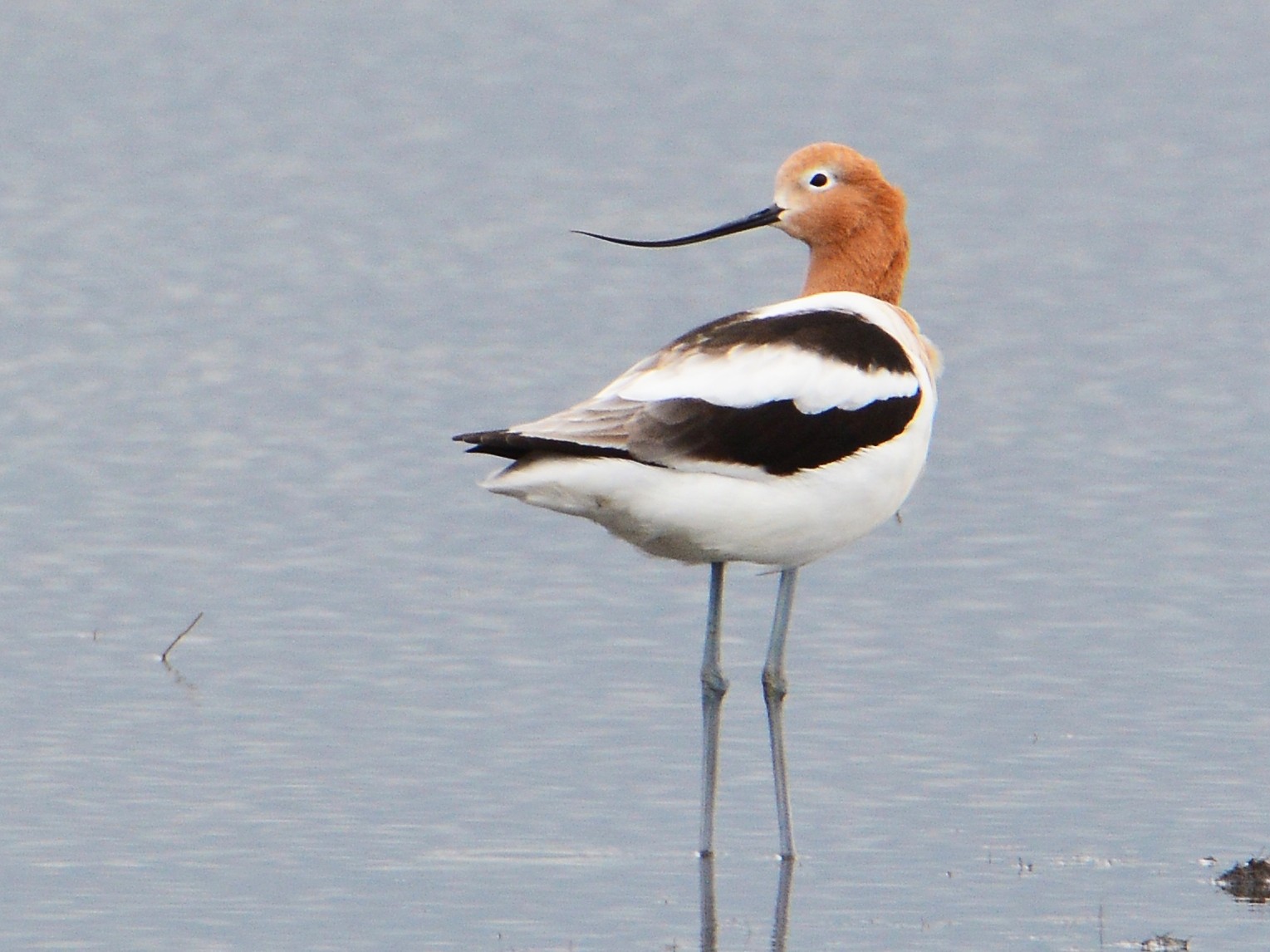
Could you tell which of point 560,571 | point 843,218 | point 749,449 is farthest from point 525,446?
point 560,571

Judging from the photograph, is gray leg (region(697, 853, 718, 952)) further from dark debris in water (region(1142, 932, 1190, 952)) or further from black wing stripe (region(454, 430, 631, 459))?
black wing stripe (region(454, 430, 631, 459))

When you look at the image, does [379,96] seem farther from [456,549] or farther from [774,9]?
[456,549]

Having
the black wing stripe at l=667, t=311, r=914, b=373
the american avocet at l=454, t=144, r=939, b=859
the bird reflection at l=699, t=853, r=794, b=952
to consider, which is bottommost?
the bird reflection at l=699, t=853, r=794, b=952

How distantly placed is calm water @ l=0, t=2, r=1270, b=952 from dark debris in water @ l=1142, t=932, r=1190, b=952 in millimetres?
80

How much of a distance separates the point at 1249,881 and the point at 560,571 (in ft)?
14.4

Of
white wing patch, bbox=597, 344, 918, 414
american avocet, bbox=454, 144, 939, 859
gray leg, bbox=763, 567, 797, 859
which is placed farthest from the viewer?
gray leg, bbox=763, 567, 797, 859

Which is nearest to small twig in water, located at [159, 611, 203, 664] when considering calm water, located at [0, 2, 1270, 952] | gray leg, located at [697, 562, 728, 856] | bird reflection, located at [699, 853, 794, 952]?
calm water, located at [0, 2, 1270, 952]

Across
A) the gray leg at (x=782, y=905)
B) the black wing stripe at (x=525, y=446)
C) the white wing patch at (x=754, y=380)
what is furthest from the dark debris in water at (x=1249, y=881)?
the black wing stripe at (x=525, y=446)

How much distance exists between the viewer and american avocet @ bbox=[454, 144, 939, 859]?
285 inches

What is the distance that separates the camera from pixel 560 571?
11023 millimetres

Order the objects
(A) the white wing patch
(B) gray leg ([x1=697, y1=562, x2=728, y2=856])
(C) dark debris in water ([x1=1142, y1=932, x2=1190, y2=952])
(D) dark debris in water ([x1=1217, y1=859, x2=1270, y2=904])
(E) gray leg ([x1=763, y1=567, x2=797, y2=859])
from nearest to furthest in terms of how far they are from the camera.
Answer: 1. (C) dark debris in water ([x1=1142, y1=932, x2=1190, y2=952])
2. (D) dark debris in water ([x1=1217, y1=859, x2=1270, y2=904])
3. (A) the white wing patch
4. (B) gray leg ([x1=697, y1=562, x2=728, y2=856])
5. (E) gray leg ([x1=763, y1=567, x2=797, y2=859])

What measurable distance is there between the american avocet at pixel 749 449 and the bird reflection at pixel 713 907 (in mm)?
76

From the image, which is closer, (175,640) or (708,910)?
(708,910)

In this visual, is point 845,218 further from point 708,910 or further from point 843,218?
point 708,910
